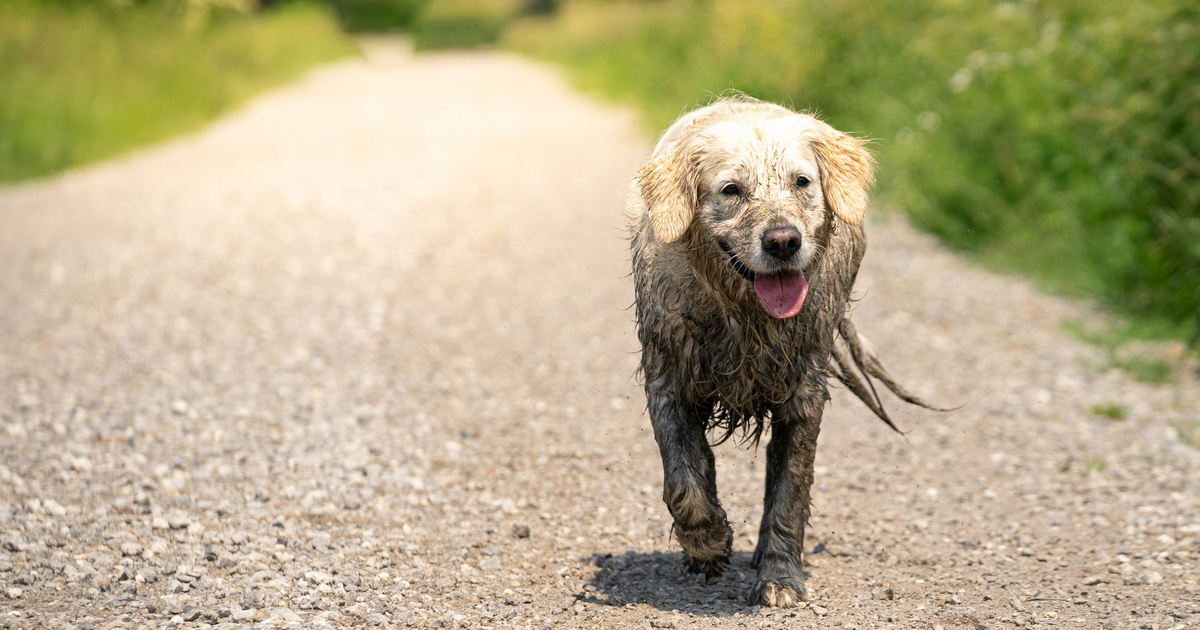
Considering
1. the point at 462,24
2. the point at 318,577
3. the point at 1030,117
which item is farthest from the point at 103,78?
the point at 462,24

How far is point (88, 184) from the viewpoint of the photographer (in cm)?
1219

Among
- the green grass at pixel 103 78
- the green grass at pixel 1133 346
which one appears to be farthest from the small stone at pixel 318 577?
the green grass at pixel 103 78

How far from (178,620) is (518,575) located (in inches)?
44.5

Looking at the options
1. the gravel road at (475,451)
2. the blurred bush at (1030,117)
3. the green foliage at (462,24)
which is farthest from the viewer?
the green foliage at (462,24)

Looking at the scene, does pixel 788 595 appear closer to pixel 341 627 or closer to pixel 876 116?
pixel 341 627

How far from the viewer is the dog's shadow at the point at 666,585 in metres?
3.72

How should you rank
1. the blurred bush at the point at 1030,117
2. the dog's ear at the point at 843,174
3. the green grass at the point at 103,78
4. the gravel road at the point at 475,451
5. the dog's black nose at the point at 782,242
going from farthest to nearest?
the green grass at the point at 103,78 < the blurred bush at the point at 1030,117 < the gravel road at the point at 475,451 < the dog's ear at the point at 843,174 < the dog's black nose at the point at 782,242

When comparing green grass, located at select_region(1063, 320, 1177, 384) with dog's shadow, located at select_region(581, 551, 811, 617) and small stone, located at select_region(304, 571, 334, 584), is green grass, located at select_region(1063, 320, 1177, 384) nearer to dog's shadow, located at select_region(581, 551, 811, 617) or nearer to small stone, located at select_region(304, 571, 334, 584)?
dog's shadow, located at select_region(581, 551, 811, 617)

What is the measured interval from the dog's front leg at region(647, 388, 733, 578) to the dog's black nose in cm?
74

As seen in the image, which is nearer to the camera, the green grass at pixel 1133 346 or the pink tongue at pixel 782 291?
the pink tongue at pixel 782 291

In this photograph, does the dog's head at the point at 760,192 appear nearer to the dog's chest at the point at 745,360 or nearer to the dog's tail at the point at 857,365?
the dog's chest at the point at 745,360

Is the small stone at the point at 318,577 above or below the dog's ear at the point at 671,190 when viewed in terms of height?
below

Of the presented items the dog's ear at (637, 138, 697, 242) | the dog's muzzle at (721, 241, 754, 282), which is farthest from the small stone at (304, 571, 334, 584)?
the dog's muzzle at (721, 241, 754, 282)

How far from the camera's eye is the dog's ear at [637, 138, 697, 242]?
3.48m
